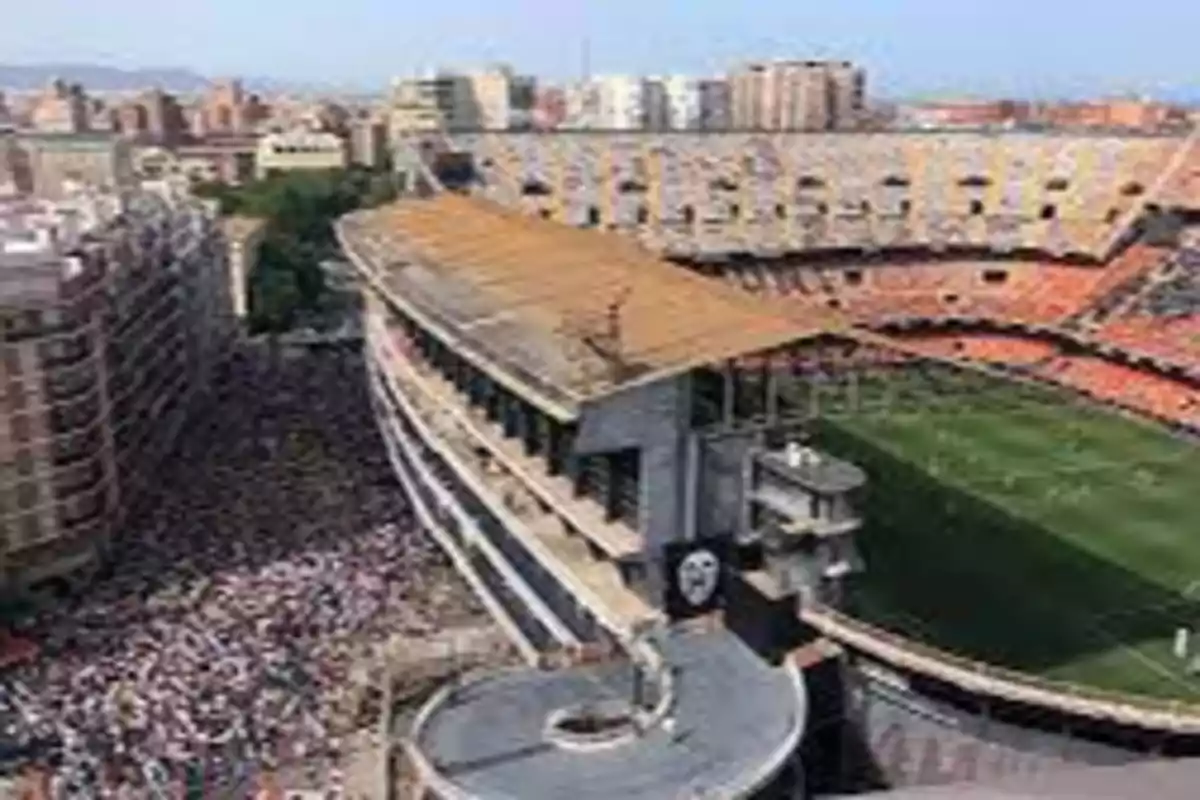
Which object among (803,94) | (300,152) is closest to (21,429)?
(300,152)

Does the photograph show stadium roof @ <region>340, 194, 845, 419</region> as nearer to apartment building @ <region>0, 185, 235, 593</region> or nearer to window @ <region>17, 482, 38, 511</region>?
apartment building @ <region>0, 185, 235, 593</region>

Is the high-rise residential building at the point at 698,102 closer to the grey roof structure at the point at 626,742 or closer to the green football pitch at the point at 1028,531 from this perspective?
the green football pitch at the point at 1028,531

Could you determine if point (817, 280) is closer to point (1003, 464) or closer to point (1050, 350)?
point (1050, 350)

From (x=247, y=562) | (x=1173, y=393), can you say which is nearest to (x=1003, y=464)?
(x=1173, y=393)

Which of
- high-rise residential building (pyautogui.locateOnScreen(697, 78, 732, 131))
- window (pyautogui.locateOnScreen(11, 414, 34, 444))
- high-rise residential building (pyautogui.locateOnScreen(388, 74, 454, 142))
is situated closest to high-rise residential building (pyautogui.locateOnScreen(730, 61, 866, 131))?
high-rise residential building (pyautogui.locateOnScreen(697, 78, 732, 131))

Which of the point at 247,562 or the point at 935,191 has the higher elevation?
the point at 935,191

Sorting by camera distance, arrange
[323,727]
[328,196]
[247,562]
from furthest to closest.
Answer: [328,196] → [247,562] → [323,727]
